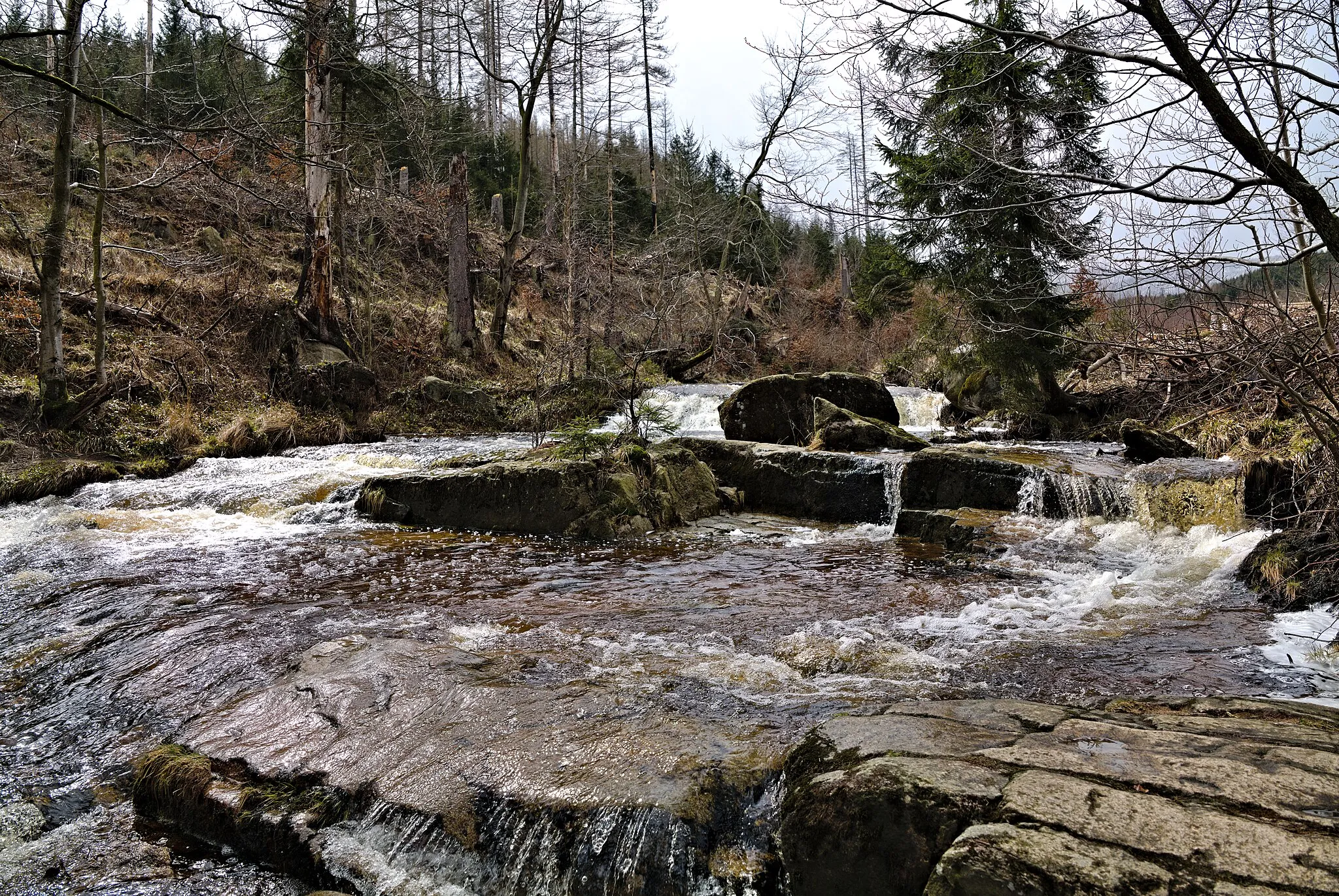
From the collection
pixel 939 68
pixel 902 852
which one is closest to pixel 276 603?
pixel 902 852

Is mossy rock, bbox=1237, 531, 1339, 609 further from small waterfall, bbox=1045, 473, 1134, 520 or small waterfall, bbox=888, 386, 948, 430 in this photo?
small waterfall, bbox=888, 386, 948, 430

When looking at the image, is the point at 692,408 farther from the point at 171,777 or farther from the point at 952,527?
the point at 171,777

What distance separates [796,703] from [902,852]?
1.35 metres

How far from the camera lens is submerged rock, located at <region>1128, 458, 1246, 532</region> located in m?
7.07

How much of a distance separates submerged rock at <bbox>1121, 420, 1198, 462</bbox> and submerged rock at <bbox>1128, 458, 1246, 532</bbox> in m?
1.44

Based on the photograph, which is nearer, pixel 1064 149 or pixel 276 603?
pixel 1064 149

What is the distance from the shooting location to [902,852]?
2234mm

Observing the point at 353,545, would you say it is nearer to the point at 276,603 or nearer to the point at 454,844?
the point at 276,603

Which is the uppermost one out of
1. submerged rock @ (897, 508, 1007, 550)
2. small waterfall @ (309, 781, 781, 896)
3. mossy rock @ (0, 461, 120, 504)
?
mossy rock @ (0, 461, 120, 504)

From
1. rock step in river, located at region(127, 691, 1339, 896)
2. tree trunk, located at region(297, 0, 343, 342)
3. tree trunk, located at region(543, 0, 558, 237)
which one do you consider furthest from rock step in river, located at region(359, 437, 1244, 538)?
tree trunk, located at region(543, 0, 558, 237)

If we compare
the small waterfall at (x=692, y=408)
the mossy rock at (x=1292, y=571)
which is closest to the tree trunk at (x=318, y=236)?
the small waterfall at (x=692, y=408)

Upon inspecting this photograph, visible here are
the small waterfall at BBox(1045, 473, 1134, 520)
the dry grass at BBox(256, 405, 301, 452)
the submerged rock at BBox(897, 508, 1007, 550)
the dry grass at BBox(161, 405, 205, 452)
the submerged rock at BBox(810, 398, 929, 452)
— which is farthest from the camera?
the dry grass at BBox(256, 405, 301, 452)

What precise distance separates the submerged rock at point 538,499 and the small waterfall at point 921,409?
957cm

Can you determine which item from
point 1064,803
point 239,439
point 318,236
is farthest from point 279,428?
point 1064,803
